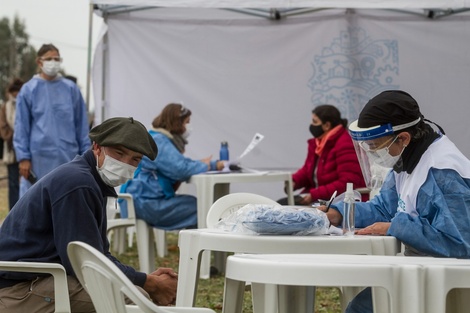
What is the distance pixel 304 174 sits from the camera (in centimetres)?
864

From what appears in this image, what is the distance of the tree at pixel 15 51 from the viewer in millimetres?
62688

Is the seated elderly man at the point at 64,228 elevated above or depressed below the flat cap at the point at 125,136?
below

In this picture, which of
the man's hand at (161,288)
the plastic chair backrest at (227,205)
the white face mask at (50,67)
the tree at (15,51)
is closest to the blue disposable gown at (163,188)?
the white face mask at (50,67)

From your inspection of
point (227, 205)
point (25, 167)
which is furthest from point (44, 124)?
point (227, 205)

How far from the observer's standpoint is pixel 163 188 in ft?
25.3

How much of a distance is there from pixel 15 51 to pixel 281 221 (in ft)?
206

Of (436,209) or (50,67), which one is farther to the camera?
(50,67)

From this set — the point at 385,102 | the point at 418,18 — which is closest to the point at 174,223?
the point at 418,18

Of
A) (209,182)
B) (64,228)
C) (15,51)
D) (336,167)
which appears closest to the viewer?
(64,228)

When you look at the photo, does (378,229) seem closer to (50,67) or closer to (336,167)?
(336,167)

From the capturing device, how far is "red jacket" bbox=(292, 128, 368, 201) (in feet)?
25.9

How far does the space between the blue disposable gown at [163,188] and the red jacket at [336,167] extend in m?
1.02

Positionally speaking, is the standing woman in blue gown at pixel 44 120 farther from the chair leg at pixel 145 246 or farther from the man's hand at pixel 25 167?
the chair leg at pixel 145 246

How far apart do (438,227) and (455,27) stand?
21.0 feet
